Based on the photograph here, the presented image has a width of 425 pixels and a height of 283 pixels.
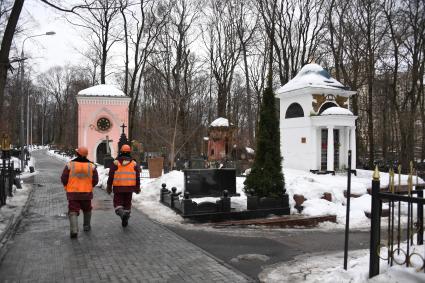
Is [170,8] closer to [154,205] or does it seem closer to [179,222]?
[154,205]

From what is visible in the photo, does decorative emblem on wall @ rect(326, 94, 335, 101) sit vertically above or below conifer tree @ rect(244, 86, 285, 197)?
above

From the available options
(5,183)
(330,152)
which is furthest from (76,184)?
(330,152)

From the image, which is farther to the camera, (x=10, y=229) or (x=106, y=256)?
(x=10, y=229)

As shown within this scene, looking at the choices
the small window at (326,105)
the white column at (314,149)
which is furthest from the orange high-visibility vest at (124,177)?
the small window at (326,105)

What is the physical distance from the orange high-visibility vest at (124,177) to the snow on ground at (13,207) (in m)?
2.55

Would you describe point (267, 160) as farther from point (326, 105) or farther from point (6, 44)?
point (326, 105)

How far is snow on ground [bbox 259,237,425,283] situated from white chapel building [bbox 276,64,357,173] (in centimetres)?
1150

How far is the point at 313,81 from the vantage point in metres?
19.8

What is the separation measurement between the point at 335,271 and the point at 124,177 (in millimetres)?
5255

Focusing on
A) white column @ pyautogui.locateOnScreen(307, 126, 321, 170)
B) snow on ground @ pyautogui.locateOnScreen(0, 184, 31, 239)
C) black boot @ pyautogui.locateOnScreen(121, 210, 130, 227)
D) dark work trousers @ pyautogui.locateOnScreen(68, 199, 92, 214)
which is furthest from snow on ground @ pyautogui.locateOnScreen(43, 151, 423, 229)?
snow on ground @ pyautogui.locateOnScreen(0, 184, 31, 239)

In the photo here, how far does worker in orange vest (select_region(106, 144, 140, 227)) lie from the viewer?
29.8ft

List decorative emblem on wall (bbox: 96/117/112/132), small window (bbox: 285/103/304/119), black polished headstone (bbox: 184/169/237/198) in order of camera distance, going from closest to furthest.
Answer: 1. black polished headstone (bbox: 184/169/237/198)
2. small window (bbox: 285/103/304/119)
3. decorative emblem on wall (bbox: 96/117/112/132)

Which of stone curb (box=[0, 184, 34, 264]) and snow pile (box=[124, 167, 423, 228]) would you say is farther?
snow pile (box=[124, 167, 423, 228])

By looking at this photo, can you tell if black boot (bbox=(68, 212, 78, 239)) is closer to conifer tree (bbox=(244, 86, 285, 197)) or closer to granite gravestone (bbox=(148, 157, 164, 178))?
conifer tree (bbox=(244, 86, 285, 197))
